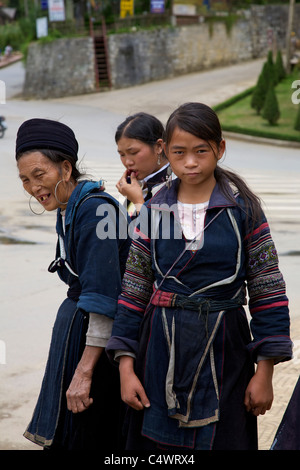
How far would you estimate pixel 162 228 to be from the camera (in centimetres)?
227

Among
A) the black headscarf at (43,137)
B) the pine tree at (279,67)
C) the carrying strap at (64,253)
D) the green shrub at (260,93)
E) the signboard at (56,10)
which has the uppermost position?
the signboard at (56,10)

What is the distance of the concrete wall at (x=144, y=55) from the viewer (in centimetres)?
2730

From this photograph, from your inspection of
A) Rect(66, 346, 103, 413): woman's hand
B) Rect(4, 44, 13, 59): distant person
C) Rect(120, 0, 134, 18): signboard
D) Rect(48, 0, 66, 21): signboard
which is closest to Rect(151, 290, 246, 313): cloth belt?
Rect(66, 346, 103, 413): woman's hand

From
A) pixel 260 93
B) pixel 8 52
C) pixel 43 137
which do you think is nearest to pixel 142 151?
pixel 43 137

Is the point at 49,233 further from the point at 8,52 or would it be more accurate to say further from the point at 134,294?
the point at 8,52

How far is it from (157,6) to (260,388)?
2908 cm

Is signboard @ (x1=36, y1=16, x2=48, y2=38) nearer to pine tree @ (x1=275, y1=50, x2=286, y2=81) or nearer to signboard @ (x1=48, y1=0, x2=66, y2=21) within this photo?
signboard @ (x1=48, y1=0, x2=66, y2=21)

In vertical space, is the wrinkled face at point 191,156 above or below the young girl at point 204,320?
above

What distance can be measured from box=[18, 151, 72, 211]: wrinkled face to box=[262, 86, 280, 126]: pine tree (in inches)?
685

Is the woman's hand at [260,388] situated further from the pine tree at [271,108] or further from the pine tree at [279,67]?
the pine tree at [279,67]

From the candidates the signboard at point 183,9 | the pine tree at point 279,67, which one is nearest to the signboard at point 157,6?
the signboard at point 183,9

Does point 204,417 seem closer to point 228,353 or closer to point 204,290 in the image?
point 228,353

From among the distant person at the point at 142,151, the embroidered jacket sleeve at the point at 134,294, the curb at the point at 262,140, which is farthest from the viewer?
the curb at the point at 262,140
